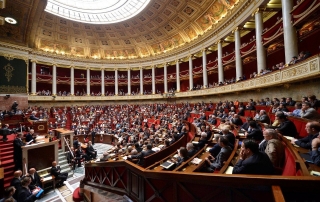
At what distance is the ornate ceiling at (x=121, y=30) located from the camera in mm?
13087

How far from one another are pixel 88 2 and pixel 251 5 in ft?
62.3

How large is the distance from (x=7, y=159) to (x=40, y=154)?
1.13m

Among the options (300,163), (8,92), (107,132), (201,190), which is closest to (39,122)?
(107,132)

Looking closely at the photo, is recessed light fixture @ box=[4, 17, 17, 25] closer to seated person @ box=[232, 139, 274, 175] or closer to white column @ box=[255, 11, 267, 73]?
seated person @ box=[232, 139, 274, 175]

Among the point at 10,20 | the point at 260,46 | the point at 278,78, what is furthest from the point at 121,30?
the point at 278,78

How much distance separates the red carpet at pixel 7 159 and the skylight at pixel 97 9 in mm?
17597

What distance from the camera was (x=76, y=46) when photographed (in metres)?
23.0

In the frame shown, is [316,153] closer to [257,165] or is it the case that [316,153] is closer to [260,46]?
[257,165]

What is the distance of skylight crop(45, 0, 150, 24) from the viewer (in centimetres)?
1867

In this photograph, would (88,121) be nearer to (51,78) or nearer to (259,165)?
(51,78)

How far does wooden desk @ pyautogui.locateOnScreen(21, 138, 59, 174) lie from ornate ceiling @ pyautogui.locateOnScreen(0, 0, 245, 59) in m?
10.0

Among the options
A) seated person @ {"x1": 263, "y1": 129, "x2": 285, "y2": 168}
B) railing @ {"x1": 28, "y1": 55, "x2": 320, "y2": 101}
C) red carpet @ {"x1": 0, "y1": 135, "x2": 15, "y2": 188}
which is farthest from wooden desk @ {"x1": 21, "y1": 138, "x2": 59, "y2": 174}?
railing @ {"x1": 28, "y1": 55, "x2": 320, "y2": 101}

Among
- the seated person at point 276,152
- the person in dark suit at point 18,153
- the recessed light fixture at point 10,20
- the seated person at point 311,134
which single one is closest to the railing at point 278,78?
the seated person at point 311,134

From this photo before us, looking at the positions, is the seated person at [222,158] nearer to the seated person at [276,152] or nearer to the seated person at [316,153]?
the seated person at [276,152]
